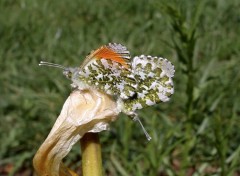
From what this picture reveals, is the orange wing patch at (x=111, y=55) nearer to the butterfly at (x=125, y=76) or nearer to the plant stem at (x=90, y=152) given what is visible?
the butterfly at (x=125, y=76)

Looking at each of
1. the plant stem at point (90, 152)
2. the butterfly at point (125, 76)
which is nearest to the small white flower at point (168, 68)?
the butterfly at point (125, 76)

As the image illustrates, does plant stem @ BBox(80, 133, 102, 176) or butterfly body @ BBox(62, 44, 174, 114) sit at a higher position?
butterfly body @ BBox(62, 44, 174, 114)

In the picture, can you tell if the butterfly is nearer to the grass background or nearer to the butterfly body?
the butterfly body

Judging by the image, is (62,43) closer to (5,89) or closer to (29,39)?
(29,39)

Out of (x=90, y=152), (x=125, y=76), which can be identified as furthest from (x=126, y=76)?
(x=90, y=152)

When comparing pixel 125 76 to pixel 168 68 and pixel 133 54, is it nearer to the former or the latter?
pixel 168 68

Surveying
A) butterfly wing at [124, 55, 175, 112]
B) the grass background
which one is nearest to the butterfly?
butterfly wing at [124, 55, 175, 112]

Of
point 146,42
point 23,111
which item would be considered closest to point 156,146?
point 23,111
